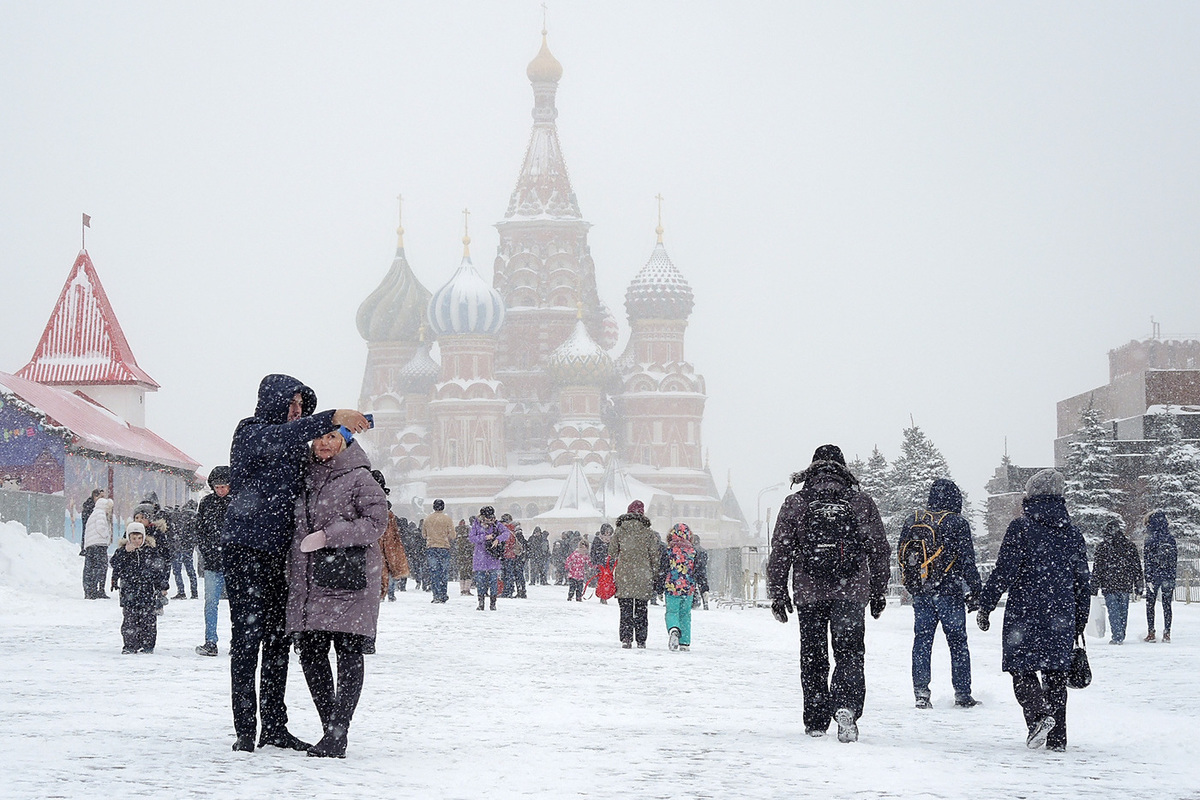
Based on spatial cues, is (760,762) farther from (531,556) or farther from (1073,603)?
(531,556)

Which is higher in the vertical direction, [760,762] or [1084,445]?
[1084,445]

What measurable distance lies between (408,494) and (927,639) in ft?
290

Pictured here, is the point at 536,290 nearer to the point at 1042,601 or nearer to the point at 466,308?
the point at 466,308

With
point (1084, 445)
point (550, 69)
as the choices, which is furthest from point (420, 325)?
point (1084, 445)

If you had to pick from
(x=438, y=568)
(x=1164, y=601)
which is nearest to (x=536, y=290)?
(x=438, y=568)

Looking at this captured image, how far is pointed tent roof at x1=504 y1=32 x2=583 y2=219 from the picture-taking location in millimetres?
103312

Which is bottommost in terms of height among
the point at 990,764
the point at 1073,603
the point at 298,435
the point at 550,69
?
the point at 990,764

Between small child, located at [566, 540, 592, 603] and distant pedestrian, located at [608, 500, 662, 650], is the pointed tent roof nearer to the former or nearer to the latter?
small child, located at [566, 540, 592, 603]

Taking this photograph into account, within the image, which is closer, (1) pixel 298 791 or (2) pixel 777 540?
(1) pixel 298 791

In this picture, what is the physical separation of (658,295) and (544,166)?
10455 millimetres

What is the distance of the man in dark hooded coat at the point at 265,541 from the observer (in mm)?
7805

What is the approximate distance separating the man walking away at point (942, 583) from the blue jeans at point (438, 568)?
47.8 ft

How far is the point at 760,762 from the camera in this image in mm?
7934

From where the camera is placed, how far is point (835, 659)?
913cm
